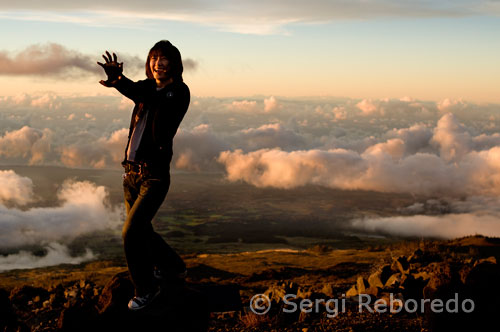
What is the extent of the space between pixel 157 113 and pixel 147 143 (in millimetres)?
405

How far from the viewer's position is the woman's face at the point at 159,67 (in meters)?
6.36

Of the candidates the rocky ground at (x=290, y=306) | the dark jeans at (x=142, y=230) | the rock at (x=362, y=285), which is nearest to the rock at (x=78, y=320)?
the rocky ground at (x=290, y=306)

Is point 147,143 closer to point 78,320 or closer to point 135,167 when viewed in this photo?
point 135,167

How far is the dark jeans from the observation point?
20.5 ft

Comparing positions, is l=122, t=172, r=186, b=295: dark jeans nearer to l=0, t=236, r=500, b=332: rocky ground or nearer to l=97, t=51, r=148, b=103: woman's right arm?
l=0, t=236, r=500, b=332: rocky ground

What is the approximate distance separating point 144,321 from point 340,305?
4608 millimetres

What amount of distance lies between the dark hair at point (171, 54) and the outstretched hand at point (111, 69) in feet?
1.78

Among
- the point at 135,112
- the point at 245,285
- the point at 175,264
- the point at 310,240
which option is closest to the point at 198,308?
the point at 175,264

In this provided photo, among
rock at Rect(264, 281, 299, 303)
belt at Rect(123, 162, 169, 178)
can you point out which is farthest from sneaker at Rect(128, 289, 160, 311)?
rock at Rect(264, 281, 299, 303)

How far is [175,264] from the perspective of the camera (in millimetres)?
7066

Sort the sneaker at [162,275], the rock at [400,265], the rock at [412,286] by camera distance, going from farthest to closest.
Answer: the rock at [400,265], the rock at [412,286], the sneaker at [162,275]

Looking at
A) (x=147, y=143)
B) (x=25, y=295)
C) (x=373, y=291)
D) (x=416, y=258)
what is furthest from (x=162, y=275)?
(x=416, y=258)

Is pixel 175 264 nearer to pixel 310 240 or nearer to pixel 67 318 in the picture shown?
pixel 67 318

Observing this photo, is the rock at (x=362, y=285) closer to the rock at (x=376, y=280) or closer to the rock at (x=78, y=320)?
the rock at (x=376, y=280)
